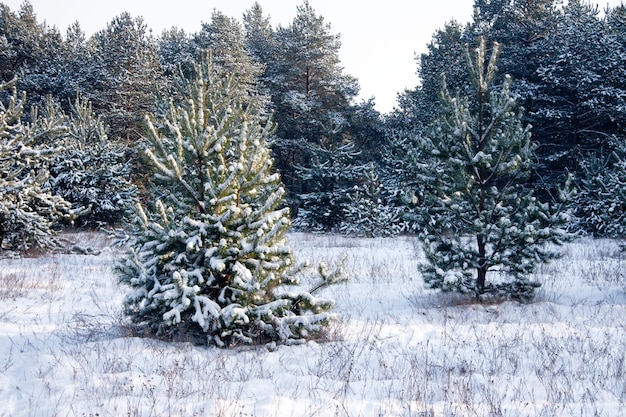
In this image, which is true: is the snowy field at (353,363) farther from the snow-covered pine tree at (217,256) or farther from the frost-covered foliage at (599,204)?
the frost-covered foliage at (599,204)

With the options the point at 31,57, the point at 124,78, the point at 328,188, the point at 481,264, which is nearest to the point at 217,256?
the point at 481,264

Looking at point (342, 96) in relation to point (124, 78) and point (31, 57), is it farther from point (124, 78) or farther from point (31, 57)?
point (31, 57)

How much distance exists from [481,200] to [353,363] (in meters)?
4.30

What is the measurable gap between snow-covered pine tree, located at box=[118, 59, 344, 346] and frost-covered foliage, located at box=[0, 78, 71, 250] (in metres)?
8.89

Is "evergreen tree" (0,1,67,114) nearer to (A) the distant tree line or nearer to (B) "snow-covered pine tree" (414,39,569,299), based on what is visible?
(A) the distant tree line

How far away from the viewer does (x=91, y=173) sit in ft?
66.4

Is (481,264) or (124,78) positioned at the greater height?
(124,78)

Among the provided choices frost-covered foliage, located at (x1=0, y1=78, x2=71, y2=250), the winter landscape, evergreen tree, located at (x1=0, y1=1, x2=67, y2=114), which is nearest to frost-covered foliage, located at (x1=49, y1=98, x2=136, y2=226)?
the winter landscape

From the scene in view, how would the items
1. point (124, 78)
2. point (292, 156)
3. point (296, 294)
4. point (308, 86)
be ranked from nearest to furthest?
point (296, 294) < point (124, 78) < point (308, 86) < point (292, 156)

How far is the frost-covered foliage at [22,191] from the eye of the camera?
517 inches

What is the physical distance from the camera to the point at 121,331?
21.0ft

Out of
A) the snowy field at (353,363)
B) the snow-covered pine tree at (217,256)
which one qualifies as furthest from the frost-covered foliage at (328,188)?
the snow-covered pine tree at (217,256)

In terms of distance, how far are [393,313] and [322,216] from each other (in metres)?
17.1

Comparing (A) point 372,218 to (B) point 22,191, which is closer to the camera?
(B) point 22,191
